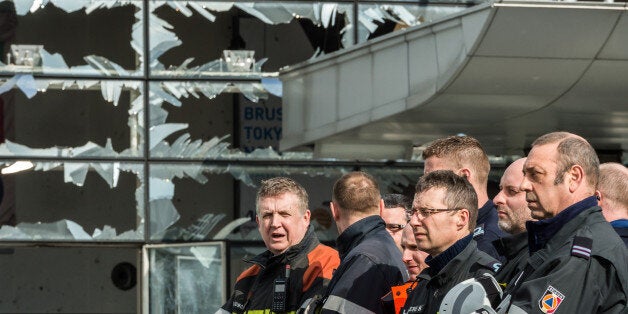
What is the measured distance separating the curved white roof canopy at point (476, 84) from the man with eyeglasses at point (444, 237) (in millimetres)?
5356

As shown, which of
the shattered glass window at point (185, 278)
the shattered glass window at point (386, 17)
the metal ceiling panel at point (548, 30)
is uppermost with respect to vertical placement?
the shattered glass window at point (386, 17)

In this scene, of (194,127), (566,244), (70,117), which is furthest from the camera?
(70,117)

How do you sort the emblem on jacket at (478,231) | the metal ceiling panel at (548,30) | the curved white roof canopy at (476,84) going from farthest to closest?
1. the curved white roof canopy at (476,84)
2. the metal ceiling panel at (548,30)
3. the emblem on jacket at (478,231)

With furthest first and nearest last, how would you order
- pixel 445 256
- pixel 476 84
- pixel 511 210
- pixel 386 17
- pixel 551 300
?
pixel 386 17, pixel 476 84, pixel 511 210, pixel 445 256, pixel 551 300

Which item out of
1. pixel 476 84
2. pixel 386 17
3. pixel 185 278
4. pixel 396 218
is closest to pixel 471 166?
pixel 396 218

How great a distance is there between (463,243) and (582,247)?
989 mm

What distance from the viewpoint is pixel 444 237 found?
19.7 ft

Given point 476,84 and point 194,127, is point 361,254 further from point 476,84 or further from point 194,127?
point 194,127

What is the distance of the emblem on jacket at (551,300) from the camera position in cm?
503

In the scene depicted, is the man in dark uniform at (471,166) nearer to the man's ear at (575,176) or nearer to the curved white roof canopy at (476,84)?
the man's ear at (575,176)

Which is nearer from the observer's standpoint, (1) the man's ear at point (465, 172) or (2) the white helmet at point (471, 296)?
(2) the white helmet at point (471, 296)

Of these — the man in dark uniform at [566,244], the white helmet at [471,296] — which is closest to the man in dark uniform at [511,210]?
the white helmet at [471,296]

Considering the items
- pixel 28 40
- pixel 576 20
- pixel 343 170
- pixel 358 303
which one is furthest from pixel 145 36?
pixel 358 303

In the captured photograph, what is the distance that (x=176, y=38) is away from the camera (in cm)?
1471
